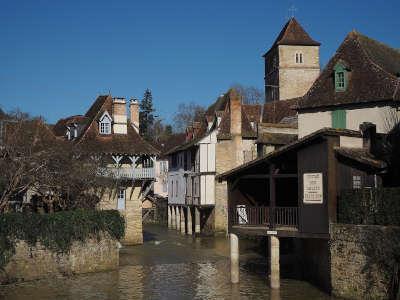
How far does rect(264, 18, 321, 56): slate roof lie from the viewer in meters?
63.2

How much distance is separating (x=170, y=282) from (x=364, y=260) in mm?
9099

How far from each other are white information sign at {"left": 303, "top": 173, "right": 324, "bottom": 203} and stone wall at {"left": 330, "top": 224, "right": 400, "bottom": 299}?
117cm

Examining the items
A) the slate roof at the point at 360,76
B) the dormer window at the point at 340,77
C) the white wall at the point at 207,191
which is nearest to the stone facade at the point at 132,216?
the white wall at the point at 207,191

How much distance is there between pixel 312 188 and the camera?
19.3 m

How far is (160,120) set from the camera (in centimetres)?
9044

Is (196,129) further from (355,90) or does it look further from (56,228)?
(56,228)

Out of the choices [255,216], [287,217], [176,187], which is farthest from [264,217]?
[176,187]

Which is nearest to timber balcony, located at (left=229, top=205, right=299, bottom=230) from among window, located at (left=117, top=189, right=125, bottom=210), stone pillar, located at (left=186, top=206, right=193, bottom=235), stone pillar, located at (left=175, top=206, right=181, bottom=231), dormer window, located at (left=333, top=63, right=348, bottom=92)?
dormer window, located at (left=333, top=63, right=348, bottom=92)

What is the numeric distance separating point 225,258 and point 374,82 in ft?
41.2

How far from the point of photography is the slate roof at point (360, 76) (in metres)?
26.4

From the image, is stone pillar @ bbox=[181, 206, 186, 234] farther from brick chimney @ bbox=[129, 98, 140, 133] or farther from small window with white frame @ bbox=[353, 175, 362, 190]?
small window with white frame @ bbox=[353, 175, 362, 190]

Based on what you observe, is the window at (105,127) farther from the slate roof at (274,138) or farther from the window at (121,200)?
the slate roof at (274,138)

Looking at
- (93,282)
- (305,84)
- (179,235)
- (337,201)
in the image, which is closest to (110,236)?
(93,282)

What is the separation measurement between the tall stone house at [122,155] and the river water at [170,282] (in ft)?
10.5
